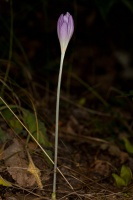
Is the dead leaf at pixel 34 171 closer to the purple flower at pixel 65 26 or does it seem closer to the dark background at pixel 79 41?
the purple flower at pixel 65 26

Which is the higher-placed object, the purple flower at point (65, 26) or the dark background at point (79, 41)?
the purple flower at point (65, 26)

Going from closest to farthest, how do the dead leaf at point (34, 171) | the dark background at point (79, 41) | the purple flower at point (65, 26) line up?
1. the purple flower at point (65, 26)
2. the dead leaf at point (34, 171)
3. the dark background at point (79, 41)

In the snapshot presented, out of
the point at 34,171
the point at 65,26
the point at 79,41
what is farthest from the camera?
the point at 79,41

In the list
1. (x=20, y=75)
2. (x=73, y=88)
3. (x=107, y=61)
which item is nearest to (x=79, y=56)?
(x=107, y=61)

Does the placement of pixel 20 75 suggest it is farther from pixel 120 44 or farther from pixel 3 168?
pixel 120 44

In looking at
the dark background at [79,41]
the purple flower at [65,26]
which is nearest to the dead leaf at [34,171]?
the purple flower at [65,26]

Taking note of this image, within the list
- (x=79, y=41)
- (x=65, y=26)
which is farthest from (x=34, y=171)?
(x=79, y=41)

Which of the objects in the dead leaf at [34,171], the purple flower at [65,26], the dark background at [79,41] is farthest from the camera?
the dark background at [79,41]

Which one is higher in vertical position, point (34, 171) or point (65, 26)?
point (65, 26)

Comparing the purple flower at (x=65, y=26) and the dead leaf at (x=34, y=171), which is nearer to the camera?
the purple flower at (x=65, y=26)

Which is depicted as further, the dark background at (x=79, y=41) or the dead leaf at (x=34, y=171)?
the dark background at (x=79, y=41)

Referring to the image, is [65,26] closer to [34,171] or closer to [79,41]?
[34,171]
